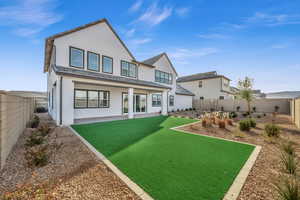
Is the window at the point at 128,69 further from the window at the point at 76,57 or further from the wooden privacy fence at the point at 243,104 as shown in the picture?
the wooden privacy fence at the point at 243,104

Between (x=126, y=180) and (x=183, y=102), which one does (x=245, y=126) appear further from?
(x=183, y=102)

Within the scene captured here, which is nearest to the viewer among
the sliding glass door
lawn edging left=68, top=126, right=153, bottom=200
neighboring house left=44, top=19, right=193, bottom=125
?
lawn edging left=68, top=126, right=153, bottom=200

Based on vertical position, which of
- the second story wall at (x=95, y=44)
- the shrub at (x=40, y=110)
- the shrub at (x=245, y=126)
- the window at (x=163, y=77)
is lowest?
the shrub at (x=245, y=126)

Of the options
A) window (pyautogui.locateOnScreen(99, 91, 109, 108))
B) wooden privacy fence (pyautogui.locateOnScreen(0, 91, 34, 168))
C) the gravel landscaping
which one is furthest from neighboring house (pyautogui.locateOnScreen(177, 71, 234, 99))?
wooden privacy fence (pyautogui.locateOnScreen(0, 91, 34, 168))

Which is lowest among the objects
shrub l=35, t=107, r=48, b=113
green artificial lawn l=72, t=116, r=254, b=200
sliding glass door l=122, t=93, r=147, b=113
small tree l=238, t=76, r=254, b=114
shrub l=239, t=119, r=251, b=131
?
green artificial lawn l=72, t=116, r=254, b=200

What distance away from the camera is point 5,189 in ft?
7.84

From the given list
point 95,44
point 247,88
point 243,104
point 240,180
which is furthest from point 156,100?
point 240,180

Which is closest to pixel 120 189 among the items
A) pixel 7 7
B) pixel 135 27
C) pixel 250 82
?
pixel 7 7

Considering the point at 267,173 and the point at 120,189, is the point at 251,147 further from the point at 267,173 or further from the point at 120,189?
the point at 120,189

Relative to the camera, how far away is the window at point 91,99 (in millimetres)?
10683

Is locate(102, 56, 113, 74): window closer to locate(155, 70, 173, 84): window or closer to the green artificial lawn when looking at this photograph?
locate(155, 70, 173, 84): window

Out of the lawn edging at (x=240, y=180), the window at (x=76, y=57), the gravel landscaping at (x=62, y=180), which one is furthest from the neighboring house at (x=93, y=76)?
the lawn edging at (x=240, y=180)

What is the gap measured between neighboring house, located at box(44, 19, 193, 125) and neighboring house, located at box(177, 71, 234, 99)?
12706 millimetres

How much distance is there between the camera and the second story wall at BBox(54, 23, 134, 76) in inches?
388
